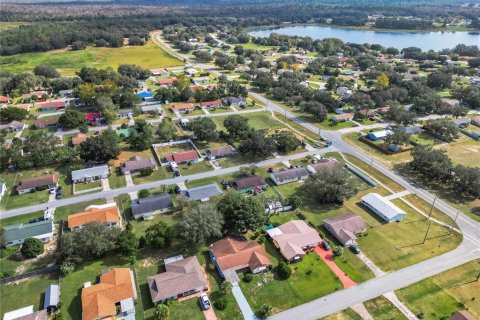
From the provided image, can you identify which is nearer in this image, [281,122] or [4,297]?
[4,297]

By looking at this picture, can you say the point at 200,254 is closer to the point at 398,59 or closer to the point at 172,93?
the point at 172,93

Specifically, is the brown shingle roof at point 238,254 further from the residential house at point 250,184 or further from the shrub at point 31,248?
the shrub at point 31,248

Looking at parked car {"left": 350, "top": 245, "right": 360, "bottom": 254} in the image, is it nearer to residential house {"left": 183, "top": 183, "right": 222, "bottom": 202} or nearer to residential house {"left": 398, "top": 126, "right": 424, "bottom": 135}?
residential house {"left": 183, "top": 183, "right": 222, "bottom": 202}

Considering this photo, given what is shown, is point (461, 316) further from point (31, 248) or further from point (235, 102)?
point (235, 102)

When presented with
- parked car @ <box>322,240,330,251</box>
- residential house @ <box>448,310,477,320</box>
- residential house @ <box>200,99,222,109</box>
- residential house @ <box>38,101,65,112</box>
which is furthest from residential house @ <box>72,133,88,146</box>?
residential house @ <box>448,310,477,320</box>

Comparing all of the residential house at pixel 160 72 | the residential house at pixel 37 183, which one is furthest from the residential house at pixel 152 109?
the residential house at pixel 160 72

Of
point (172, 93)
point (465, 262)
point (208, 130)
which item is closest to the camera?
point (465, 262)

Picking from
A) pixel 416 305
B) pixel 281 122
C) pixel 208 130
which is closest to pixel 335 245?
pixel 416 305
